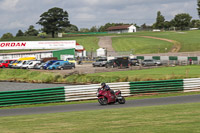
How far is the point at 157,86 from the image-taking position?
22.6 metres

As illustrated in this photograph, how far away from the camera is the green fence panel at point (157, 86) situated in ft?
72.7

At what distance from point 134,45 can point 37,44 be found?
36258 millimetres

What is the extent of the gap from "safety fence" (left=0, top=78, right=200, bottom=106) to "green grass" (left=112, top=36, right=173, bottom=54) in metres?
64.8

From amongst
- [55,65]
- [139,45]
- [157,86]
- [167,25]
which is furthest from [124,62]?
[167,25]

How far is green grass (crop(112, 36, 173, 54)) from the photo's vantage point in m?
90.3

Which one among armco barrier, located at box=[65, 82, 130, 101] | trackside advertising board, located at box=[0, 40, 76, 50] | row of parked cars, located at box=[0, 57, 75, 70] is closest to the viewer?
armco barrier, located at box=[65, 82, 130, 101]

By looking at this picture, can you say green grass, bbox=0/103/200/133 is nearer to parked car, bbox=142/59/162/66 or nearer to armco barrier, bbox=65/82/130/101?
armco barrier, bbox=65/82/130/101

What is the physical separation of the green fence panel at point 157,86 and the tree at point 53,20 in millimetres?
116185

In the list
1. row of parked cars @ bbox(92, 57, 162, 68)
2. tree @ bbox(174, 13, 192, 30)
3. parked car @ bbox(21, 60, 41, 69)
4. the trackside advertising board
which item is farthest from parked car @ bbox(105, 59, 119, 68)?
tree @ bbox(174, 13, 192, 30)

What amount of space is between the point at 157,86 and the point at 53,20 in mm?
118394

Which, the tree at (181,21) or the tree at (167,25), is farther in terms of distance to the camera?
the tree at (167,25)

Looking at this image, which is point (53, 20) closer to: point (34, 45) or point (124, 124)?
point (34, 45)

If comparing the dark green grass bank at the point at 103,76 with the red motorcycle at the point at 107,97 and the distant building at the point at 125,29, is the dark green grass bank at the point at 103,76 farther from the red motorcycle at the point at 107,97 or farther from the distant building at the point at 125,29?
the distant building at the point at 125,29

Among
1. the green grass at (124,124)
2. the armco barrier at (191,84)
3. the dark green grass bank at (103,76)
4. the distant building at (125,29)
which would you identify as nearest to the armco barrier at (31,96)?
the green grass at (124,124)
